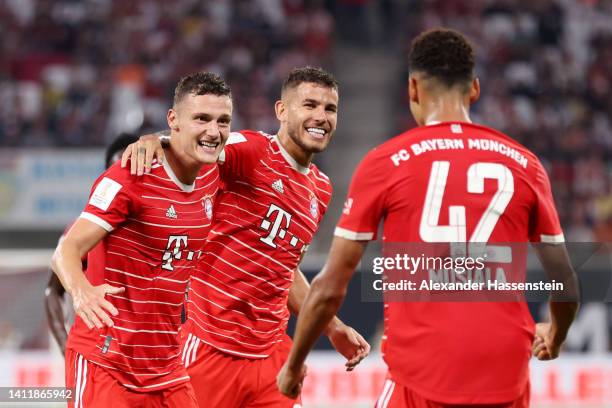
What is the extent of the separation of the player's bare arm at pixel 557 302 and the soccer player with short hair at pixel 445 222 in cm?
12

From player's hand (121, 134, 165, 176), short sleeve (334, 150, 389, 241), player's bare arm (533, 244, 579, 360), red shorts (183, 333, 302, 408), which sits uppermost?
player's hand (121, 134, 165, 176)

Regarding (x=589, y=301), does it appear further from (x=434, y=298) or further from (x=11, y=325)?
(x=434, y=298)

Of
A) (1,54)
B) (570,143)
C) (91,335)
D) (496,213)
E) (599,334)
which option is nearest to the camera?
(496,213)

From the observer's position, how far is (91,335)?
520 cm

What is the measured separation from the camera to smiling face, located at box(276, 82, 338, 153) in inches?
237

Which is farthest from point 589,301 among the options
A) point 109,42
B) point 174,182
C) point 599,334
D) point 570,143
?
point 109,42

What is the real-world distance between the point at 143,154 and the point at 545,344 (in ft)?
7.33

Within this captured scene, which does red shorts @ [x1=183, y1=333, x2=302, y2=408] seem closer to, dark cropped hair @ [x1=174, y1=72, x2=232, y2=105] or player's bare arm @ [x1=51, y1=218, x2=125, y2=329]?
player's bare arm @ [x1=51, y1=218, x2=125, y2=329]

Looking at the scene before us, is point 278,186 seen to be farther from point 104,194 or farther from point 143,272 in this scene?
point 104,194

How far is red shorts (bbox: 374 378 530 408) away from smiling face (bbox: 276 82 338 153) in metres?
2.18

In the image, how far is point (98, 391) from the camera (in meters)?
5.12

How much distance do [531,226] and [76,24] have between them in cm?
1597

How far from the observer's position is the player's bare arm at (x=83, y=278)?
177 inches

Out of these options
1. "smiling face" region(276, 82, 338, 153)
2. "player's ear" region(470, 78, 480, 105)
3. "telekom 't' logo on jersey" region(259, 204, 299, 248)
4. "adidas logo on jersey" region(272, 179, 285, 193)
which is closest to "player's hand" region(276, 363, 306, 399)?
"player's ear" region(470, 78, 480, 105)
